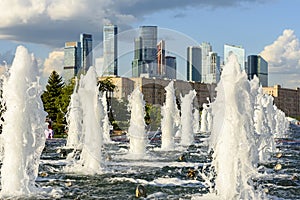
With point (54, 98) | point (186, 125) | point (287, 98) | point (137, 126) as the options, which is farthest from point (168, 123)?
point (287, 98)

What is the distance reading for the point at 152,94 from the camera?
2048 cm

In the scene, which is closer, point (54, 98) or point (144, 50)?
point (144, 50)

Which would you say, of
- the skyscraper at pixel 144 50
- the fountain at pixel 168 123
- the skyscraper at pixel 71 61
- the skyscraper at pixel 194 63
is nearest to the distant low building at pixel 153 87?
the skyscraper at pixel 194 63

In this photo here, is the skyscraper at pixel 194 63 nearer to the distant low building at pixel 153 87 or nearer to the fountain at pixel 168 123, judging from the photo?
the distant low building at pixel 153 87

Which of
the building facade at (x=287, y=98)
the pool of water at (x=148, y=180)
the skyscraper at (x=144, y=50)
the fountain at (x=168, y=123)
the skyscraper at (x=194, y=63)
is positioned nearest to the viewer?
the pool of water at (x=148, y=180)

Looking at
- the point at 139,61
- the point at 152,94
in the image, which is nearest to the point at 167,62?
the point at 139,61

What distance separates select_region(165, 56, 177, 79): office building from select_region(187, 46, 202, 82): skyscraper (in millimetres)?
417

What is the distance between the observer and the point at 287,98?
591 ft

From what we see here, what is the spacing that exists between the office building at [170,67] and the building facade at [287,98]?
154210mm

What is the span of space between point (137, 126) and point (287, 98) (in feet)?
541

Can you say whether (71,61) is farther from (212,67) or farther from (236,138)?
(236,138)

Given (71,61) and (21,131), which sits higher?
(71,61)

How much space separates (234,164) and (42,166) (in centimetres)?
865

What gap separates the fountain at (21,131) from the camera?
12.4 metres
